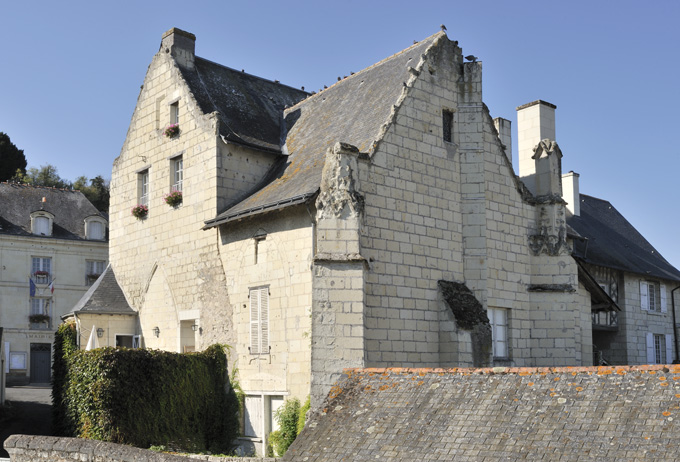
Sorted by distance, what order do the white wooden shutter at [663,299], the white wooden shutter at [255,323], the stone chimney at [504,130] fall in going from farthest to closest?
1. the white wooden shutter at [663,299]
2. the stone chimney at [504,130]
3. the white wooden shutter at [255,323]

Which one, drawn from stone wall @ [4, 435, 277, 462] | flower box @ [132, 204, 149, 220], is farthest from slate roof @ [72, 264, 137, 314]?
stone wall @ [4, 435, 277, 462]

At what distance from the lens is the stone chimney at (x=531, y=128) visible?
24.0 meters

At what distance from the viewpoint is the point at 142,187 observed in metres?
20.0

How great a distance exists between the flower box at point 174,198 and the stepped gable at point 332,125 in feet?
6.05

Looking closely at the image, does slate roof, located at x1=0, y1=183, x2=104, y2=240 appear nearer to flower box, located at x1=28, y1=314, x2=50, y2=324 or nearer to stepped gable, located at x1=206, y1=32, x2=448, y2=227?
flower box, located at x1=28, y1=314, x2=50, y2=324

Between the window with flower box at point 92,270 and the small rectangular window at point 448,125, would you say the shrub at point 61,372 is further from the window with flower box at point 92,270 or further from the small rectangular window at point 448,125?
the window with flower box at point 92,270

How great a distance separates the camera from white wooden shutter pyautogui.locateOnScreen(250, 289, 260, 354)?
51.8ft

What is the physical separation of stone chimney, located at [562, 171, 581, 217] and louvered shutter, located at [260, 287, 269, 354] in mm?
15781

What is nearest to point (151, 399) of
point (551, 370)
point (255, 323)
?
point (255, 323)

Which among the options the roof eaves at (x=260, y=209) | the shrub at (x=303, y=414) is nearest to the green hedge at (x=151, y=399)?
the shrub at (x=303, y=414)

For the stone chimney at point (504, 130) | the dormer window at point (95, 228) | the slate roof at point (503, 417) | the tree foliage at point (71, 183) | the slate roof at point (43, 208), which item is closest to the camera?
the slate roof at point (503, 417)

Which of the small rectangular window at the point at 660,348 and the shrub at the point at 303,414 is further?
the small rectangular window at the point at 660,348

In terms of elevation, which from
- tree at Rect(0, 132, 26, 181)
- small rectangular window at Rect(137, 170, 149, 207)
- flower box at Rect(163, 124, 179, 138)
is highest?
tree at Rect(0, 132, 26, 181)

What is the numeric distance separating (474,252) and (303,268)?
3.75 meters
